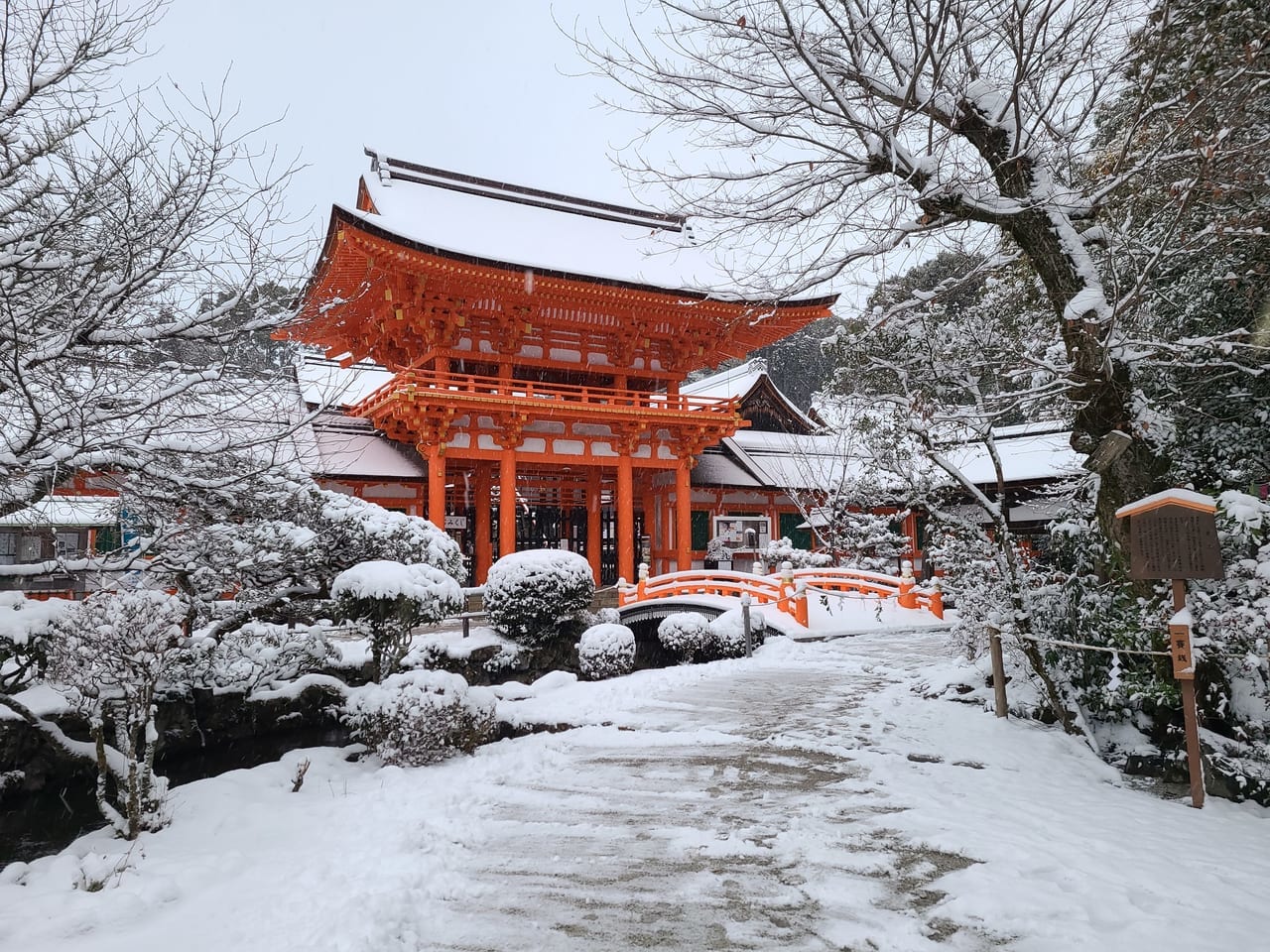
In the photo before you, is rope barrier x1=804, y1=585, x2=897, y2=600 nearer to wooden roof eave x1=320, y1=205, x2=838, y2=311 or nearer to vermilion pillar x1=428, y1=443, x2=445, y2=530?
wooden roof eave x1=320, y1=205, x2=838, y2=311

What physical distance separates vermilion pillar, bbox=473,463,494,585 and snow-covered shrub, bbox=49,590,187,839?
44.4 feet

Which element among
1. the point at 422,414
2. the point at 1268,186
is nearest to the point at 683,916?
the point at 1268,186

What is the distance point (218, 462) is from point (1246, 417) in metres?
7.46

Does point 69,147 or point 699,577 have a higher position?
point 69,147

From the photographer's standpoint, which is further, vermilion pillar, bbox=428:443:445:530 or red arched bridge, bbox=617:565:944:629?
vermilion pillar, bbox=428:443:445:530

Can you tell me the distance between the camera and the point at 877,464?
7.55 m

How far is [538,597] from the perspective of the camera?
37.9ft

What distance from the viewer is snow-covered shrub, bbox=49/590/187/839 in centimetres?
432

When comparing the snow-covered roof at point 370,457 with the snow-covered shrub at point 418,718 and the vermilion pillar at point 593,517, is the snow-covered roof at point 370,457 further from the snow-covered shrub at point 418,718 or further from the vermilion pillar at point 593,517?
the snow-covered shrub at point 418,718

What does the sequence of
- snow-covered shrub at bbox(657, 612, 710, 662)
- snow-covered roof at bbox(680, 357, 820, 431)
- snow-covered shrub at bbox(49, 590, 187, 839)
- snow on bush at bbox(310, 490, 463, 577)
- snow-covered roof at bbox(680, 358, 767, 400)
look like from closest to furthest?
snow-covered shrub at bbox(49, 590, 187, 839) < snow on bush at bbox(310, 490, 463, 577) < snow-covered shrub at bbox(657, 612, 710, 662) < snow-covered roof at bbox(680, 357, 820, 431) < snow-covered roof at bbox(680, 358, 767, 400)

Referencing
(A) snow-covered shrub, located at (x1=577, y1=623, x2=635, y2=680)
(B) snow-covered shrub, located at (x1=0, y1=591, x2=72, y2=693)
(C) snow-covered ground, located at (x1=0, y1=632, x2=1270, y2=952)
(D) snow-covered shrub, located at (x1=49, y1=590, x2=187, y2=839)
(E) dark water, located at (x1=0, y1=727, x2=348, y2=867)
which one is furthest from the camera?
(A) snow-covered shrub, located at (x1=577, y1=623, x2=635, y2=680)

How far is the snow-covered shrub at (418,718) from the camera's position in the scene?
5875 millimetres

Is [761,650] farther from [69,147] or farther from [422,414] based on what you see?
[69,147]

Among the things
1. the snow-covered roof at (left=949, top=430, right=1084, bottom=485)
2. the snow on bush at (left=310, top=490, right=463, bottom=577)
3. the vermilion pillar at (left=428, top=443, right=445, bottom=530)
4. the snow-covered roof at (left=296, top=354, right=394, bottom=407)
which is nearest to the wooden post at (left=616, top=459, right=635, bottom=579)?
the vermilion pillar at (left=428, top=443, right=445, bottom=530)
